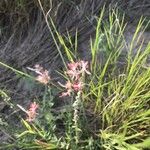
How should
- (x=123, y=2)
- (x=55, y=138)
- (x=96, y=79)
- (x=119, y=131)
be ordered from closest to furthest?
1. (x=55, y=138)
2. (x=119, y=131)
3. (x=96, y=79)
4. (x=123, y=2)

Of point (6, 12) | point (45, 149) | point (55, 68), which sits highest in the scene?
point (6, 12)

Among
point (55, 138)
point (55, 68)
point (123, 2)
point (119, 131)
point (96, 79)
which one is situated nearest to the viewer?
point (55, 138)

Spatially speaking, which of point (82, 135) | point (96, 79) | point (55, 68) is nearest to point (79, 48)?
Result: point (55, 68)

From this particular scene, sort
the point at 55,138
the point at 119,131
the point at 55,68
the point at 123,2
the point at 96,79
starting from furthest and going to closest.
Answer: the point at 123,2, the point at 55,68, the point at 96,79, the point at 119,131, the point at 55,138

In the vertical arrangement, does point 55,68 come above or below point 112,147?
above

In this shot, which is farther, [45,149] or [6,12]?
[6,12]

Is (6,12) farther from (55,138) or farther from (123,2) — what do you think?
(55,138)

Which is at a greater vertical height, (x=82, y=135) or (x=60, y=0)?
(x=60, y=0)

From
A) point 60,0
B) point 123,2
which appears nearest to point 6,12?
point 60,0

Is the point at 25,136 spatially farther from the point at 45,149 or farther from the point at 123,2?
the point at 123,2
